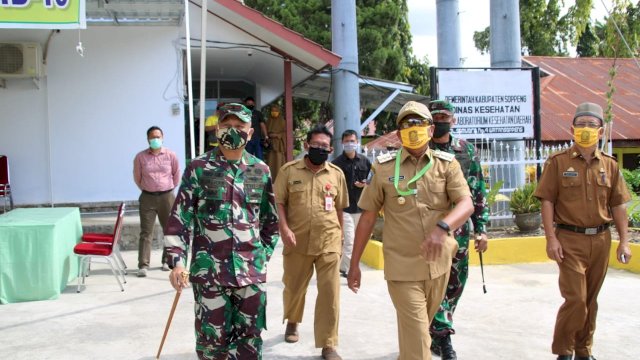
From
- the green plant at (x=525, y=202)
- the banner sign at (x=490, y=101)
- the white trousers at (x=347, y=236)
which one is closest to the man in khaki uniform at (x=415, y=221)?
the white trousers at (x=347, y=236)

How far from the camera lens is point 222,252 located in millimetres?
3709

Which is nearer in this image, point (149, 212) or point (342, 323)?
point (342, 323)

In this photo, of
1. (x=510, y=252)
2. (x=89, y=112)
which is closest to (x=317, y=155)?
(x=510, y=252)

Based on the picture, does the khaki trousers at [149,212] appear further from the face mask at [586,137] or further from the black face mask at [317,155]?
the face mask at [586,137]

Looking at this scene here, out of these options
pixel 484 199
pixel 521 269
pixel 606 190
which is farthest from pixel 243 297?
pixel 521 269

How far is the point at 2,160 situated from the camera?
34.1ft

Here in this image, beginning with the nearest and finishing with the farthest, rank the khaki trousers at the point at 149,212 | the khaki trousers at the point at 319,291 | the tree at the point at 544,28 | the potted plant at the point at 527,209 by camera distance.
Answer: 1. the khaki trousers at the point at 319,291
2. the khaki trousers at the point at 149,212
3. the potted plant at the point at 527,209
4. the tree at the point at 544,28

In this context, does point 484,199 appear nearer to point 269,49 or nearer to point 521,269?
point 521,269

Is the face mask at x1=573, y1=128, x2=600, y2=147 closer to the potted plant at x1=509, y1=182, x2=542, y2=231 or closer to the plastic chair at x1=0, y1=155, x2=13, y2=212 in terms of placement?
the potted plant at x1=509, y1=182, x2=542, y2=231

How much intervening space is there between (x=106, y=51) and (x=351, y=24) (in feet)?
13.9

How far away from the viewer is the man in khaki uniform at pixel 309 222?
5113mm

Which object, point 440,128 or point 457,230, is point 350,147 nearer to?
point 440,128

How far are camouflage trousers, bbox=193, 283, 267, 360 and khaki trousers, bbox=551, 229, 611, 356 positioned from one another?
2.19 metres

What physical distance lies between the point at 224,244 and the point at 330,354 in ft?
5.08
